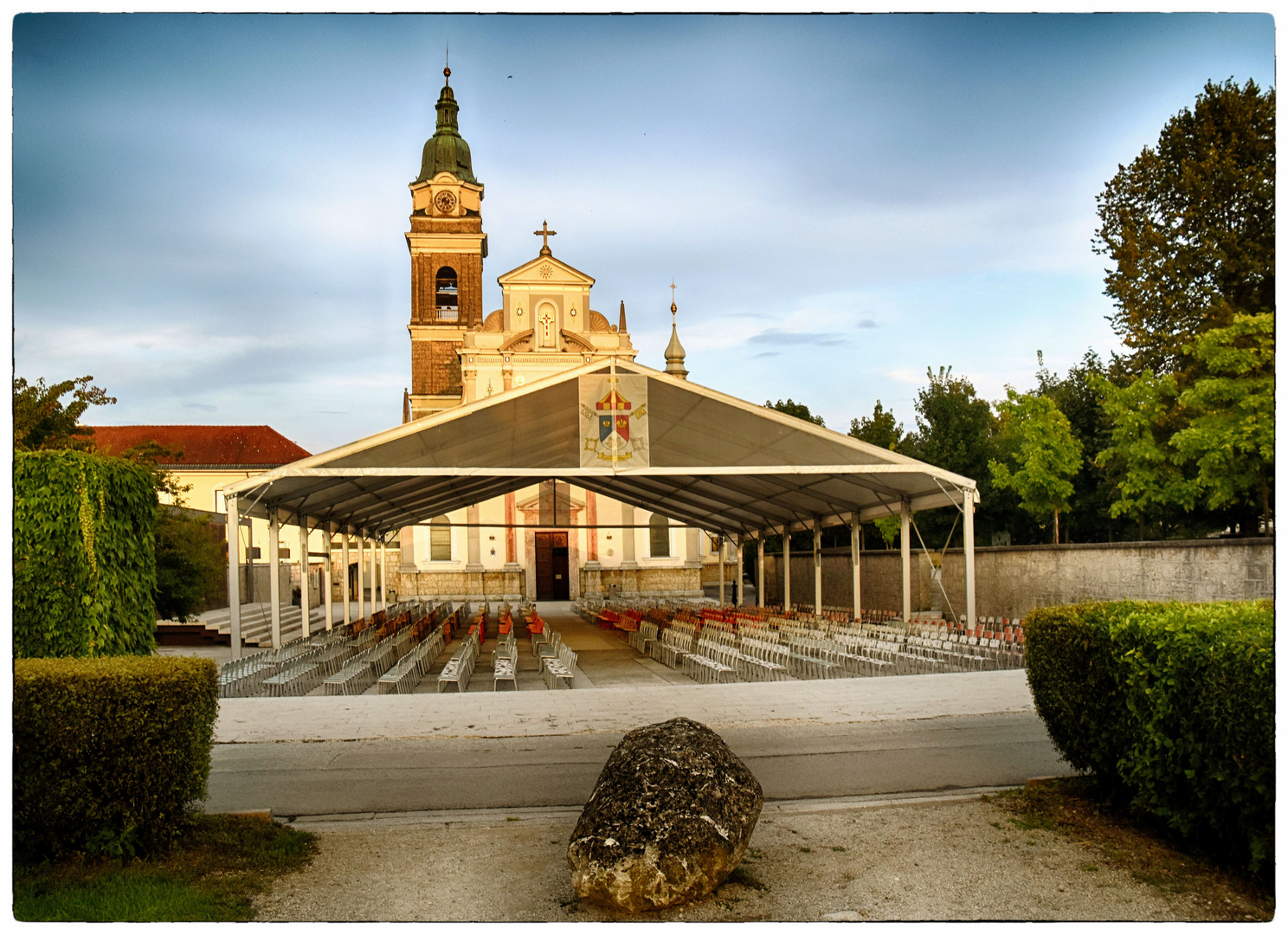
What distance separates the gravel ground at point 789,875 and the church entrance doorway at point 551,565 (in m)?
36.7

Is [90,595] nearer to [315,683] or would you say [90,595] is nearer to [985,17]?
[985,17]

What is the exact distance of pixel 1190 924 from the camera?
407 centimetres

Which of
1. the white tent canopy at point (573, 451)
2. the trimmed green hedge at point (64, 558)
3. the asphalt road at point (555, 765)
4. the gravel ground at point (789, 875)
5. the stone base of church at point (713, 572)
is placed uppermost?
the white tent canopy at point (573, 451)

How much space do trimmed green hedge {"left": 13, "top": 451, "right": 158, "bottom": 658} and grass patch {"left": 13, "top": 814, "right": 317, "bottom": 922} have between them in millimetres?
1247

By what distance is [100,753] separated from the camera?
4.96 meters

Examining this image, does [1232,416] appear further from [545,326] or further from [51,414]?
[545,326]

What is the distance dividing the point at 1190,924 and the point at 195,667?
5.11 m

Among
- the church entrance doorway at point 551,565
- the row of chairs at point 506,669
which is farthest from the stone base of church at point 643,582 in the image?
the row of chairs at point 506,669

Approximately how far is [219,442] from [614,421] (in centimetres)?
5682

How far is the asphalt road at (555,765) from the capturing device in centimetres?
700

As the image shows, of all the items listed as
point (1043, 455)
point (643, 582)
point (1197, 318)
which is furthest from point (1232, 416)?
point (643, 582)

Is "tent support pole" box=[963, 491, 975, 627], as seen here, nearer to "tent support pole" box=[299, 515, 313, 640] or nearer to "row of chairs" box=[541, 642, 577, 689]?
"row of chairs" box=[541, 642, 577, 689]

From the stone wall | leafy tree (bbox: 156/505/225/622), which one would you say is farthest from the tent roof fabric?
leafy tree (bbox: 156/505/225/622)

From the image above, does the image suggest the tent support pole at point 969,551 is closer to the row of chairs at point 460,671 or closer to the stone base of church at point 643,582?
the row of chairs at point 460,671
